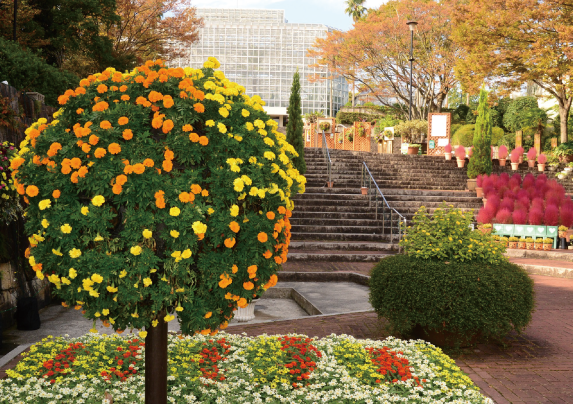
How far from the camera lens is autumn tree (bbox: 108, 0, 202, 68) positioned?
18.8 meters

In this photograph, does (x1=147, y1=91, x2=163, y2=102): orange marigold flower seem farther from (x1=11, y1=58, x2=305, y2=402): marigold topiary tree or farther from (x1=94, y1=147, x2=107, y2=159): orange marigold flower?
(x1=94, y1=147, x2=107, y2=159): orange marigold flower

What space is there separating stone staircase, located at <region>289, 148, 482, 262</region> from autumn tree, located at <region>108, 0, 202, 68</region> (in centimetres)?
700

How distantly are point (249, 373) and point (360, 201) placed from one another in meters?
12.0

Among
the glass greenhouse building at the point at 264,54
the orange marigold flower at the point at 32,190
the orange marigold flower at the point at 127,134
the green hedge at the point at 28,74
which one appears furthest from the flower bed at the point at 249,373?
the glass greenhouse building at the point at 264,54

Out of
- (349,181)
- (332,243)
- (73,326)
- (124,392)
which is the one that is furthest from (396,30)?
(124,392)

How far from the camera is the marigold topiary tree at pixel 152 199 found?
2459mm

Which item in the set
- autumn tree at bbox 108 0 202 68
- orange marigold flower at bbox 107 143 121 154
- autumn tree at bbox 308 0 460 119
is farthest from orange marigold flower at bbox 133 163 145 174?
autumn tree at bbox 308 0 460 119

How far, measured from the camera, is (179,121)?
258 cm

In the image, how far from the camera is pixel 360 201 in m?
15.8

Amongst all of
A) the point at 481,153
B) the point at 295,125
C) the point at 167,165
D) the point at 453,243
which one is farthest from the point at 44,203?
the point at 481,153

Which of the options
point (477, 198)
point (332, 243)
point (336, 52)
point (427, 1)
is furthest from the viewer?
point (336, 52)

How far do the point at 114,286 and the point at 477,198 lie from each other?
16005 mm

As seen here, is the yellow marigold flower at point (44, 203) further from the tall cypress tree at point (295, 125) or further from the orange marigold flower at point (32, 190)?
the tall cypress tree at point (295, 125)

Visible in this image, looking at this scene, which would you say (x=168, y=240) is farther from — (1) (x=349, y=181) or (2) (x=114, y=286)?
(1) (x=349, y=181)
